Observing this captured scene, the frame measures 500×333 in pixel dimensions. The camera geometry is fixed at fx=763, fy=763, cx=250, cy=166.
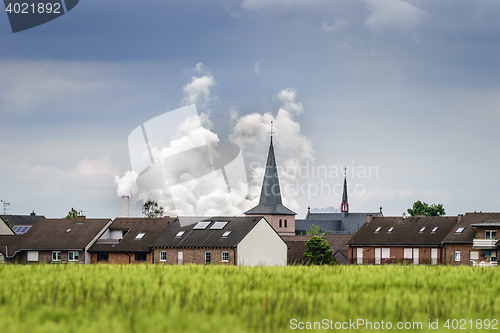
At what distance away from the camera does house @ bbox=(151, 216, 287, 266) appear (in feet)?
266

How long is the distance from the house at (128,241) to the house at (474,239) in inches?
1322

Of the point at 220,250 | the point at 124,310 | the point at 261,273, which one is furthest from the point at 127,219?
the point at 124,310

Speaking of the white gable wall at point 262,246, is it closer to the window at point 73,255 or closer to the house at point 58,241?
the house at point 58,241

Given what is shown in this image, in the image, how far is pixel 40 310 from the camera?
1316 centimetres

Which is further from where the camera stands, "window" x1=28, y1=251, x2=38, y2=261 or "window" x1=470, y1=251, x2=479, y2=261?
"window" x1=28, y1=251, x2=38, y2=261

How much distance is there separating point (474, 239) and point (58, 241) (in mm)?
48022

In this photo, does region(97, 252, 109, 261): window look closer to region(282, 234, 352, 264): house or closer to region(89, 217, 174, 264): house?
region(89, 217, 174, 264): house

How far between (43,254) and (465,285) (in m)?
78.9

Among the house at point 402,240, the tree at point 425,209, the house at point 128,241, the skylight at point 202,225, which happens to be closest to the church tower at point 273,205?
the tree at point 425,209

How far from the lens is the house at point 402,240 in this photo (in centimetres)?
8925

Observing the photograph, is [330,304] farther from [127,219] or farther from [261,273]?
[127,219]

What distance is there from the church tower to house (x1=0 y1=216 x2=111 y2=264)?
88.6 meters

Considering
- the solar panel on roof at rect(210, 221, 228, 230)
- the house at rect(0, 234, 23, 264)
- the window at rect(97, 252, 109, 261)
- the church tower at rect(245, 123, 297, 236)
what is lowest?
the window at rect(97, 252, 109, 261)

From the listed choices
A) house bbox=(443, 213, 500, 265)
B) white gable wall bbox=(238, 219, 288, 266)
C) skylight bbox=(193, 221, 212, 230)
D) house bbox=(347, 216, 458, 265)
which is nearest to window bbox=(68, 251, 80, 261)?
skylight bbox=(193, 221, 212, 230)
